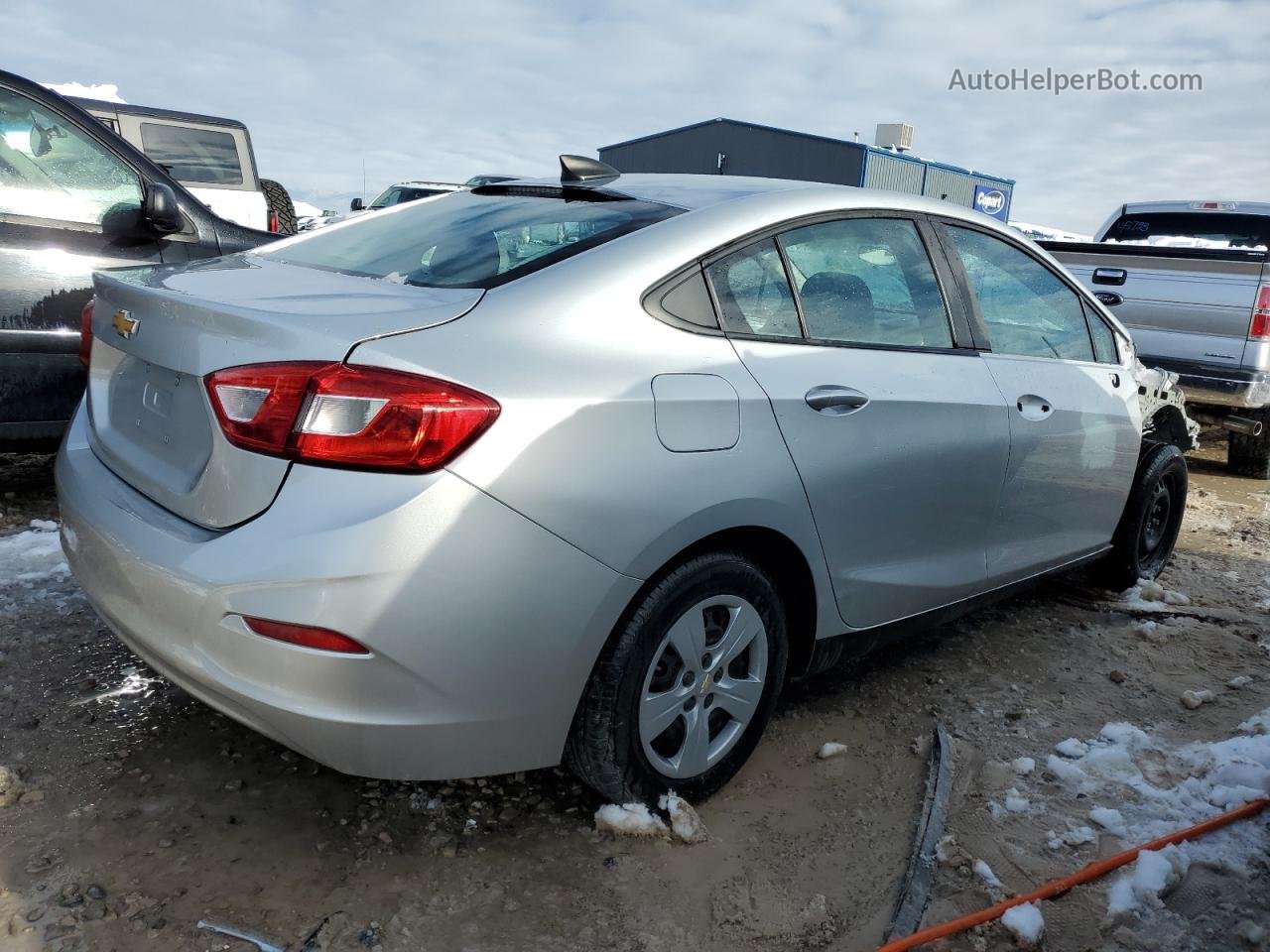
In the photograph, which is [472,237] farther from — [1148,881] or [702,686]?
[1148,881]

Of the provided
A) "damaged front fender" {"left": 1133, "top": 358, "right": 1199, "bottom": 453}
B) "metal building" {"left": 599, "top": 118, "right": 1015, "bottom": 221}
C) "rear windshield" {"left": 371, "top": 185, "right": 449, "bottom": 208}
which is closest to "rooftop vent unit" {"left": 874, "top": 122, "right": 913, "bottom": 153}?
"metal building" {"left": 599, "top": 118, "right": 1015, "bottom": 221}

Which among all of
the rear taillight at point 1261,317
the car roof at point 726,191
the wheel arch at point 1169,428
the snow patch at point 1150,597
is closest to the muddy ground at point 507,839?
the snow patch at point 1150,597

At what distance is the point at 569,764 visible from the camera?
225cm

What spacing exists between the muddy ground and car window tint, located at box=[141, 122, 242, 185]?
8615mm

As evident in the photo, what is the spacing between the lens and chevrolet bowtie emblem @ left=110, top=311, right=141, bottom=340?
2270 millimetres

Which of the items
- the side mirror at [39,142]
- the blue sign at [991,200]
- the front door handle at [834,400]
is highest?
the blue sign at [991,200]

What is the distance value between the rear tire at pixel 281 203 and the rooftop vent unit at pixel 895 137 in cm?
2296

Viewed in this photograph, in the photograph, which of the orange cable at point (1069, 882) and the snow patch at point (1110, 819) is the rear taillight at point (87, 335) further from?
the snow patch at point (1110, 819)

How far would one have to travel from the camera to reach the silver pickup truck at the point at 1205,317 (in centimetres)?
634

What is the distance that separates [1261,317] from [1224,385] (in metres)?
0.46

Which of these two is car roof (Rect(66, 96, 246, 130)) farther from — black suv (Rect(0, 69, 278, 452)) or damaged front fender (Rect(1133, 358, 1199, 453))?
damaged front fender (Rect(1133, 358, 1199, 453))

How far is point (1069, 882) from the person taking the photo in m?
2.29

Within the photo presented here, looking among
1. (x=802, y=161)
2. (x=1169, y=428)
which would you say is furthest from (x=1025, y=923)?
(x=802, y=161)

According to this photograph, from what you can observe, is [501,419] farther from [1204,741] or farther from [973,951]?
[1204,741]
